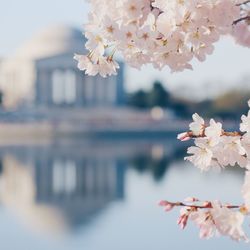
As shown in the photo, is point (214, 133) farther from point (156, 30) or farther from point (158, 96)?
point (158, 96)

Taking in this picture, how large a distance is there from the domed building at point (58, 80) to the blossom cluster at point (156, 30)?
46.6 meters

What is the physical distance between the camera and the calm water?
11.0 m

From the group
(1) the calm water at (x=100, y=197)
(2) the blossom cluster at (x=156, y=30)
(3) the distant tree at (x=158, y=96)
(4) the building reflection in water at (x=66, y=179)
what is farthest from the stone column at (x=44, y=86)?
(2) the blossom cluster at (x=156, y=30)

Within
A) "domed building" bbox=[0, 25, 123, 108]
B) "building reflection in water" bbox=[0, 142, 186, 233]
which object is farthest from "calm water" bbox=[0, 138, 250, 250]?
"domed building" bbox=[0, 25, 123, 108]

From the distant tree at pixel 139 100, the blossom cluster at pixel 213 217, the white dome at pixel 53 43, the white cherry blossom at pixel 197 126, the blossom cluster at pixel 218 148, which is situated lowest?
the distant tree at pixel 139 100

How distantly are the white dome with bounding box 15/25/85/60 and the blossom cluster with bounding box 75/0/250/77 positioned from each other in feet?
153

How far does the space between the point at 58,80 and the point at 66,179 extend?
107 ft

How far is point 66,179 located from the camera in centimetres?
1927

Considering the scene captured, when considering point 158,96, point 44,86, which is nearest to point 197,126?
Answer: point 158,96

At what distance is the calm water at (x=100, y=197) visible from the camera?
1096cm

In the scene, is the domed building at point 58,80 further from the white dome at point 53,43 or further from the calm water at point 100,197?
the calm water at point 100,197

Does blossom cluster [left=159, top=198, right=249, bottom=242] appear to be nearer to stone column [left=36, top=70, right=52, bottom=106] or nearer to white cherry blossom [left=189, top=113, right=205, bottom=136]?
white cherry blossom [left=189, top=113, right=205, bottom=136]

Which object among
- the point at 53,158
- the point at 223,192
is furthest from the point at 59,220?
the point at 53,158

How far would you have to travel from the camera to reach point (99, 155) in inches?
998
